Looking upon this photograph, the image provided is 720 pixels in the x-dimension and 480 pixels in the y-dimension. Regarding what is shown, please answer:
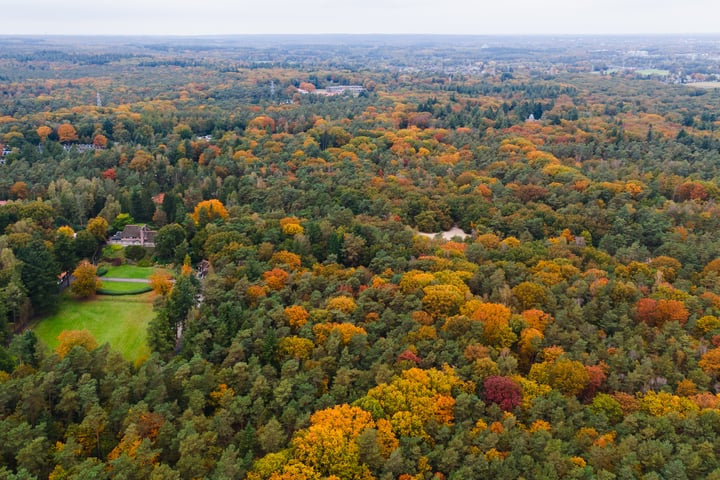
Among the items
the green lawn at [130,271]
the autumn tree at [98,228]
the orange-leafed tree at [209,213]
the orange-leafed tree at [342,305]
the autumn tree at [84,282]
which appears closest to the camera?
the orange-leafed tree at [342,305]

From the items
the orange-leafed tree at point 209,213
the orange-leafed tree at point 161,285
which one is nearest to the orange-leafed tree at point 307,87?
the orange-leafed tree at point 209,213

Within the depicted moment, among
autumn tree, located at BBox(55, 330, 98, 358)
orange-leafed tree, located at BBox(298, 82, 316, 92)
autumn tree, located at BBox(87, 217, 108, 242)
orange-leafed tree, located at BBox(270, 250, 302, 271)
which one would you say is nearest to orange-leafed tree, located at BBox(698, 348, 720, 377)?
orange-leafed tree, located at BBox(270, 250, 302, 271)

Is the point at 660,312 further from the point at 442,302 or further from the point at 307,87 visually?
the point at 307,87

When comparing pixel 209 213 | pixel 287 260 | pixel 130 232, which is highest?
pixel 209 213

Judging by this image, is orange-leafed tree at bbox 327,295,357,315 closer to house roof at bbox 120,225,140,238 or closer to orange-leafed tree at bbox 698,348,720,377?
orange-leafed tree at bbox 698,348,720,377

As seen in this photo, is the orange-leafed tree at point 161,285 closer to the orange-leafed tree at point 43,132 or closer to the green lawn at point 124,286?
the green lawn at point 124,286

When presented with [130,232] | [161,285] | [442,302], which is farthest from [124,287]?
[442,302]

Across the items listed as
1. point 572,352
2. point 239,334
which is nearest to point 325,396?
point 239,334
